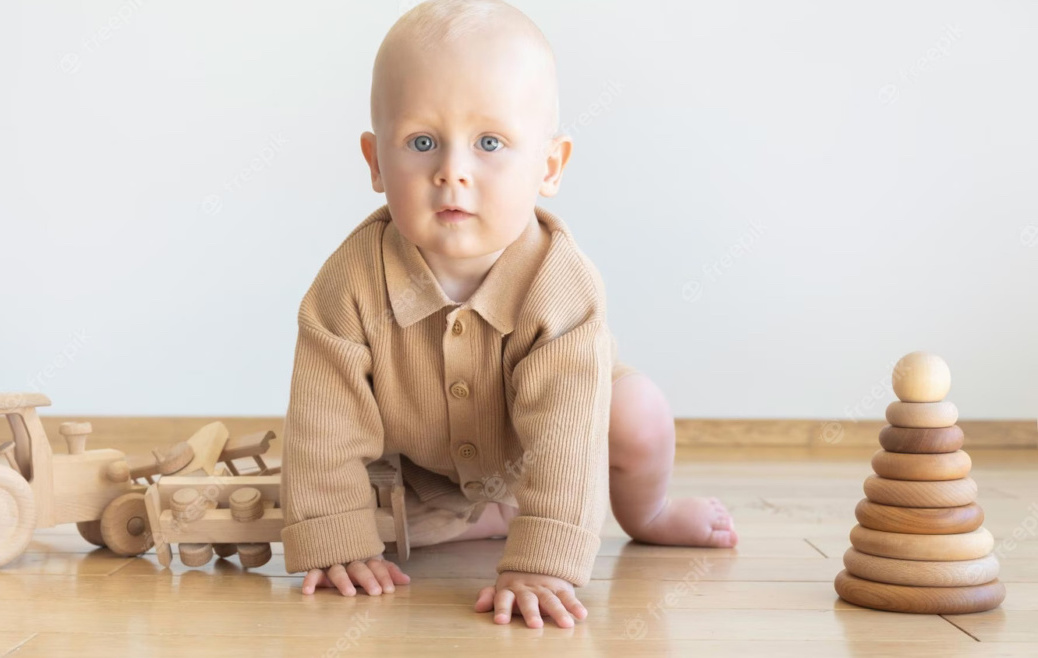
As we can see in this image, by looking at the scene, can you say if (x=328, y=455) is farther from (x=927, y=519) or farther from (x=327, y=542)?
(x=927, y=519)

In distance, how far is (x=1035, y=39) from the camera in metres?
2.21

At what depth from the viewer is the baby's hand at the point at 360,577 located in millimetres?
999

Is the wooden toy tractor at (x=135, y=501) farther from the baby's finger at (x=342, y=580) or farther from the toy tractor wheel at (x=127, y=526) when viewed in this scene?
the baby's finger at (x=342, y=580)

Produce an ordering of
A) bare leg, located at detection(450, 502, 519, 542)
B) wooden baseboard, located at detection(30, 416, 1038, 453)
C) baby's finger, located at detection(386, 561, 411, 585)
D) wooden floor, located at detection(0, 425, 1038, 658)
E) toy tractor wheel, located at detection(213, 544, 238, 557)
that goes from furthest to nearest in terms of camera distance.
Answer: wooden baseboard, located at detection(30, 416, 1038, 453)
bare leg, located at detection(450, 502, 519, 542)
toy tractor wheel, located at detection(213, 544, 238, 557)
baby's finger, located at detection(386, 561, 411, 585)
wooden floor, located at detection(0, 425, 1038, 658)

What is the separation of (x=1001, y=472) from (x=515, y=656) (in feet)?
4.41

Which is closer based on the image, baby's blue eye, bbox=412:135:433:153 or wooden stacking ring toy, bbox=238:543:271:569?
baby's blue eye, bbox=412:135:433:153

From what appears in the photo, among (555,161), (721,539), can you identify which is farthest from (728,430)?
(555,161)

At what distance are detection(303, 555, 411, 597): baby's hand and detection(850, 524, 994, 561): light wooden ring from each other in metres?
0.43

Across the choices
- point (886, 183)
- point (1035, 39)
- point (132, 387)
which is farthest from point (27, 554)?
point (1035, 39)

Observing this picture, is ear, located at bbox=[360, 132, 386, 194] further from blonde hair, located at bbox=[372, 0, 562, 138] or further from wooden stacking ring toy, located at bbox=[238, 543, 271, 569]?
wooden stacking ring toy, located at bbox=[238, 543, 271, 569]

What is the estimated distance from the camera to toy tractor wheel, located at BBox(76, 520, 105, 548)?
1.21 m

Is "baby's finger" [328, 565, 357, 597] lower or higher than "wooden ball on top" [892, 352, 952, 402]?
lower

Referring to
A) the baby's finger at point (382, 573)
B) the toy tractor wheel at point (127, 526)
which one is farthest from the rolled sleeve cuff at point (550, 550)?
the toy tractor wheel at point (127, 526)

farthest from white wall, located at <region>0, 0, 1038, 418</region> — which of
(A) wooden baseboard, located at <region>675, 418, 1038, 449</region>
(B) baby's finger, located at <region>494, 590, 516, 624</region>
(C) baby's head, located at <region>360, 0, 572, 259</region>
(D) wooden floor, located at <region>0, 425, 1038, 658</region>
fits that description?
(B) baby's finger, located at <region>494, 590, 516, 624</region>
